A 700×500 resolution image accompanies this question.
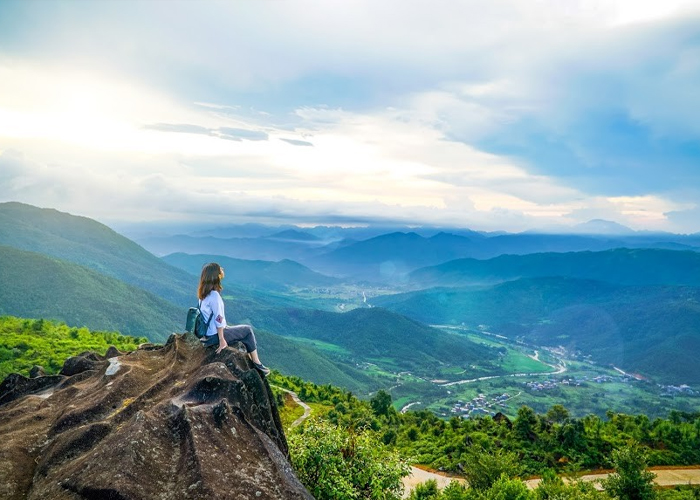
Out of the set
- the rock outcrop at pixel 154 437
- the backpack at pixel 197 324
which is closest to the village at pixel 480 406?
the backpack at pixel 197 324

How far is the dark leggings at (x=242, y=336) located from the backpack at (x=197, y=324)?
Answer: 761 millimetres

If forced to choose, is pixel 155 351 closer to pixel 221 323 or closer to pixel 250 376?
pixel 221 323

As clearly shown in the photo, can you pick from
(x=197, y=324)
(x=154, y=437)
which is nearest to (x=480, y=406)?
(x=197, y=324)

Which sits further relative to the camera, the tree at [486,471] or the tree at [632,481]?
the tree at [486,471]

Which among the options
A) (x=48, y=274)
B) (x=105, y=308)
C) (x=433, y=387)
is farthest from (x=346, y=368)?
(x=48, y=274)

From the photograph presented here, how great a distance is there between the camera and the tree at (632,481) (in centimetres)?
2048

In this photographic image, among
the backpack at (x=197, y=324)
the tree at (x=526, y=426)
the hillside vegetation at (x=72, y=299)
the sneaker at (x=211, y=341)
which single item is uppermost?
the backpack at (x=197, y=324)

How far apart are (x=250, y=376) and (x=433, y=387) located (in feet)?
619

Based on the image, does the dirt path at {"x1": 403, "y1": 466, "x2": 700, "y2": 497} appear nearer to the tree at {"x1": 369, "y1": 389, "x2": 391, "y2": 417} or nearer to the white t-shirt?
the white t-shirt

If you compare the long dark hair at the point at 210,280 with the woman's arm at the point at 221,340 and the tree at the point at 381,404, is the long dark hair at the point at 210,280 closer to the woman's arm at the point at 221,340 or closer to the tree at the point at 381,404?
the woman's arm at the point at 221,340

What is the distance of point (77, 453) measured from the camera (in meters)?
10.5

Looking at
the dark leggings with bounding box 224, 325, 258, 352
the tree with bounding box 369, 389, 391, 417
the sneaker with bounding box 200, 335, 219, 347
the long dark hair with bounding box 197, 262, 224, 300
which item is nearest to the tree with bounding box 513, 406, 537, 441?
the tree with bounding box 369, 389, 391, 417

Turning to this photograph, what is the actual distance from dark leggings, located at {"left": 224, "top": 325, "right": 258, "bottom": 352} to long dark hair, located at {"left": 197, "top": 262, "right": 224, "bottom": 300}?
1549mm

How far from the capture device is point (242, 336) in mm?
15664
